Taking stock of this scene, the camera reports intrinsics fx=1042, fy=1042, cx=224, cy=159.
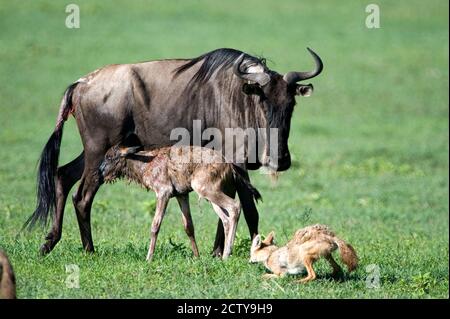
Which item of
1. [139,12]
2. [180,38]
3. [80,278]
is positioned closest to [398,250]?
[80,278]

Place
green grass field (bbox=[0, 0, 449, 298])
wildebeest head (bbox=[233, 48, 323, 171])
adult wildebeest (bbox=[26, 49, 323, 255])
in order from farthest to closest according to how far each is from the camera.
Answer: adult wildebeest (bbox=[26, 49, 323, 255]), wildebeest head (bbox=[233, 48, 323, 171]), green grass field (bbox=[0, 0, 449, 298])

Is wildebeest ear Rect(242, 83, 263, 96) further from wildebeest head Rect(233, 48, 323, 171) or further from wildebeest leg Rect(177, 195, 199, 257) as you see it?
wildebeest leg Rect(177, 195, 199, 257)

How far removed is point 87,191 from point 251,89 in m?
2.17

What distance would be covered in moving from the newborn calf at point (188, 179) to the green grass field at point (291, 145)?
44 centimetres

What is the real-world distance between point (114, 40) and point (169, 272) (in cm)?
2592

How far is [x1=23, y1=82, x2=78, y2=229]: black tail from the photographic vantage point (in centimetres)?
1188

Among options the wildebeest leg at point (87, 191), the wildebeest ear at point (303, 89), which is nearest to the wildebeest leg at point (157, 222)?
the wildebeest leg at point (87, 191)

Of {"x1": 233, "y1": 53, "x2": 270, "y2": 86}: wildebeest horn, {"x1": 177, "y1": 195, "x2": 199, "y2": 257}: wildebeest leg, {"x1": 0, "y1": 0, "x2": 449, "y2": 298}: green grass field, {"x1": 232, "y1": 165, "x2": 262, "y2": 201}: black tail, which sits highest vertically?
{"x1": 233, "y1": 53, "x2": 270, "y2": 86}: wildebeest horn

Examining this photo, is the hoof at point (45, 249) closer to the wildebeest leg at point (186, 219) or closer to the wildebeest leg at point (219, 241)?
the wildebeest leg at point (186, 219)

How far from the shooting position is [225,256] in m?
10.8

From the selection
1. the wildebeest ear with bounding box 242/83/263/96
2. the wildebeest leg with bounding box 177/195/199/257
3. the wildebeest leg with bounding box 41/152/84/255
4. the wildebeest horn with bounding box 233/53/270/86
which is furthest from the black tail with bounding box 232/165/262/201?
the wildebeest leg with bounding box 41/152/84/255

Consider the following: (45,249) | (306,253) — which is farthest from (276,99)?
(45,249)

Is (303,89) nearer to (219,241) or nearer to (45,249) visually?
(219,241)
